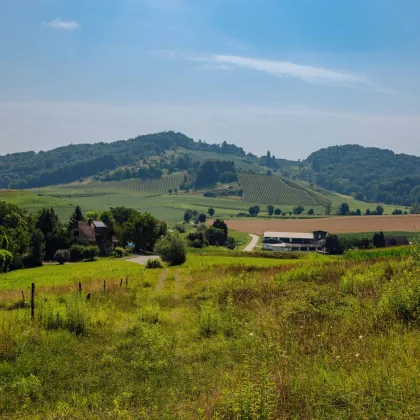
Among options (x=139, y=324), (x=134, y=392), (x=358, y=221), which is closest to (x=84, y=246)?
(x=139, y=324)

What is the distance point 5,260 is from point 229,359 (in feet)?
191

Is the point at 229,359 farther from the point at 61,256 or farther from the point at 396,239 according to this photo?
the point at 396,239

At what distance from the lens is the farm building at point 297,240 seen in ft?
490

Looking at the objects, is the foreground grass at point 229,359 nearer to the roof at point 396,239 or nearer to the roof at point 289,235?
the roof at point 396,239

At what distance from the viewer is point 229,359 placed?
1203 centimetres

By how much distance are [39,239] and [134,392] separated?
7243 centimetres

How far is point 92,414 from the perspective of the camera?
29.5 feet

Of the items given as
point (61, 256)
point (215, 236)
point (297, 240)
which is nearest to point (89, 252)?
point (61, 256)

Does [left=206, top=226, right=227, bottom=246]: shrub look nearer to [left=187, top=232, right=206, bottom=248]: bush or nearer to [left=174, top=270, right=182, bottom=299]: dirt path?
[left=187, top=232, right=206, bottom=248]: bush

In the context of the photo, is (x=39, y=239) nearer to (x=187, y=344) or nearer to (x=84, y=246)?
(x=84, y=246)

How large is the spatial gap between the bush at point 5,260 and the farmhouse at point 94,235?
2689cm

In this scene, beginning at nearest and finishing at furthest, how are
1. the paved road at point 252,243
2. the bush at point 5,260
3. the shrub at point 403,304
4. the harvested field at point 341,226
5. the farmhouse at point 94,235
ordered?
1. the shrub at point 403,304
2. the bush at point 5,260
3. the farmhouse at point 94,235
4. the paved road at point 252,243
5. the harvested field at point 341,226

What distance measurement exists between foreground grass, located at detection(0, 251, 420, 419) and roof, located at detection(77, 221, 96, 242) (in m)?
75.7

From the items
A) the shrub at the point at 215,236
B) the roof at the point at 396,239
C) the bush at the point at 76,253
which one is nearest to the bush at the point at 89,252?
the bush at the point at 76,253
